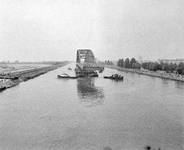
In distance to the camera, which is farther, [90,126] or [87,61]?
[87,61]

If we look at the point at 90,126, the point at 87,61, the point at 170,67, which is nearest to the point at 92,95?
the point at 90,126

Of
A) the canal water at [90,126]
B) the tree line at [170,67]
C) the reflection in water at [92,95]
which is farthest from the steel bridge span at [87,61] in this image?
the canal water at [90,126]

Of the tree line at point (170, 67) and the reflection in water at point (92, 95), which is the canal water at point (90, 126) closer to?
the reflection in water at point (92, 95)

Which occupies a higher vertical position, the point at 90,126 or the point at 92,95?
the point at 92,95

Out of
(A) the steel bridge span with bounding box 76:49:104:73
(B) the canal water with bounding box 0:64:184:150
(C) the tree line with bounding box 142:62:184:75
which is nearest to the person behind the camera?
(B) the canal water with bounding box 0:64:184:150

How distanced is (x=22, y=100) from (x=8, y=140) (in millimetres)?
13764

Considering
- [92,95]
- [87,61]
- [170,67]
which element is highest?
[87,61]

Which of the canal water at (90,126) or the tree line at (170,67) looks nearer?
the canal water at (90,126)

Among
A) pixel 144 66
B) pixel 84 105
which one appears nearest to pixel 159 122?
pixel 84 105

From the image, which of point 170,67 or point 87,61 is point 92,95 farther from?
point 87,61

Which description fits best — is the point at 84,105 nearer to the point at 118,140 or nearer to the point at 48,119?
the point at 48,119

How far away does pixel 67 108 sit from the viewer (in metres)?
22.0

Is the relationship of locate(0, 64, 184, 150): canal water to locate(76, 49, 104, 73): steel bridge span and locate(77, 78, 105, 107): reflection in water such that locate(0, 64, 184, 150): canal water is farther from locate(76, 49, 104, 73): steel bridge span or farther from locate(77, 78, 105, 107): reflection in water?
locate(76, 49, 104, 73): steel bridge span

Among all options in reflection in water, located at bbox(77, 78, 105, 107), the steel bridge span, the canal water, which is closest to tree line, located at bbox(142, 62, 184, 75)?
the steel bridge span
